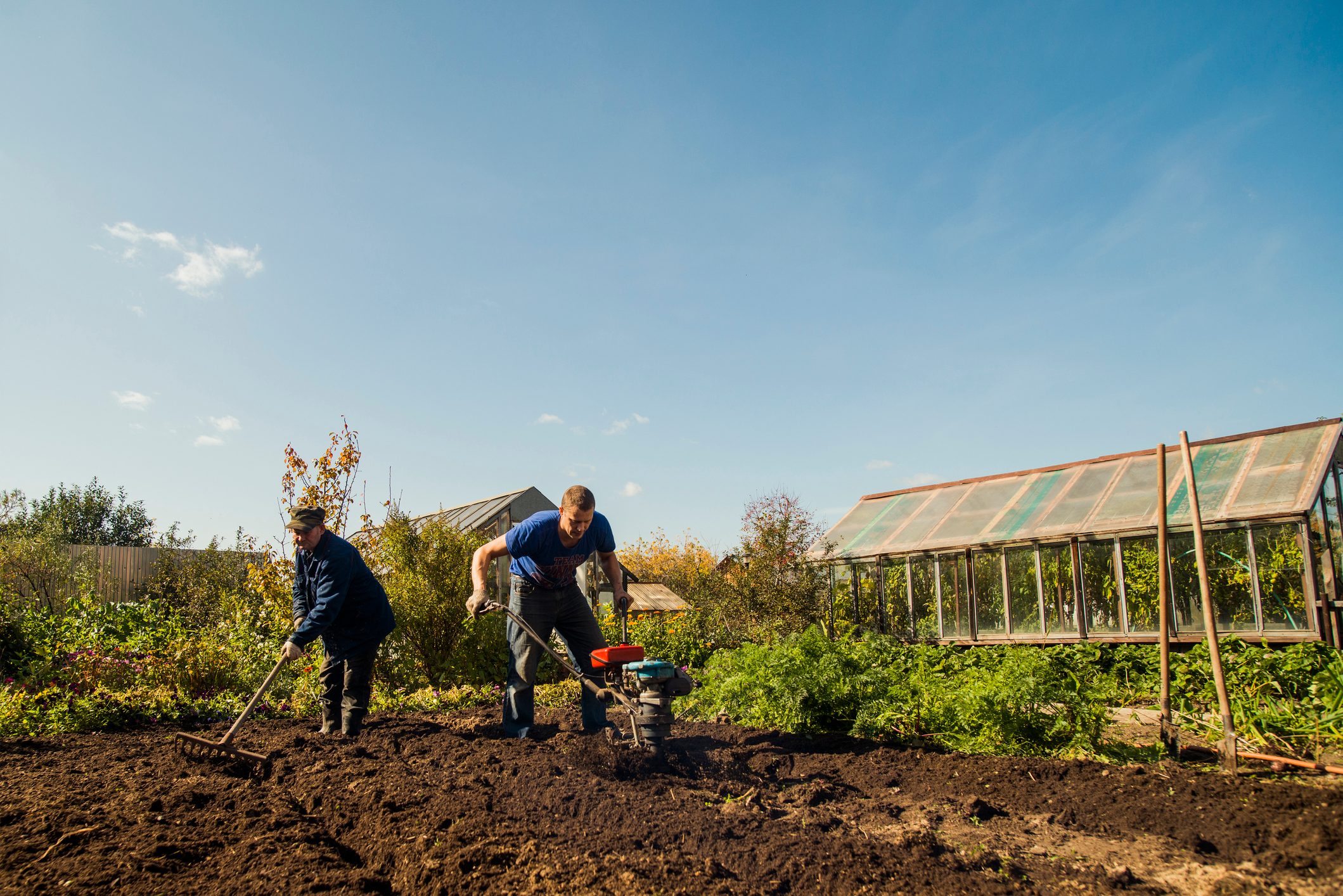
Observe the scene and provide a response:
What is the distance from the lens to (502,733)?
569 centimetres

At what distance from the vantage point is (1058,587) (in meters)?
10.2

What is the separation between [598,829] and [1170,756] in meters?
3.57

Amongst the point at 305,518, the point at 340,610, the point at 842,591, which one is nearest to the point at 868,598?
the point at 842,591

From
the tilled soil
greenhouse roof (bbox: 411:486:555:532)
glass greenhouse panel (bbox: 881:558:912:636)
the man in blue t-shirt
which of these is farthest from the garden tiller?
greenhouse roof (bbox: 411:486:555:532)

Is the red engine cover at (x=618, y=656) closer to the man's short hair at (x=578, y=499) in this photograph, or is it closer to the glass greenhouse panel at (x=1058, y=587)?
the man's short hair at (x=578, y=499)

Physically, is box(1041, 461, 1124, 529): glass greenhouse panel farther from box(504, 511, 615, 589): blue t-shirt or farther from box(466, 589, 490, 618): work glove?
box(466, 589, 490, 618): work glove

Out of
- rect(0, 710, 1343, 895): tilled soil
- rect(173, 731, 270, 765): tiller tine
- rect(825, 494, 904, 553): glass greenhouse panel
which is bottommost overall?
rect(0, 710, 1343, 895): tilled soil

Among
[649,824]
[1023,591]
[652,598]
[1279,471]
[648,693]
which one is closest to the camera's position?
[649,824]

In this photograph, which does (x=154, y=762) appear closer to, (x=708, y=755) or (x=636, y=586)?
(x=708, y=755)

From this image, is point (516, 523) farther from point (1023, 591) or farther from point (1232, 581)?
point (1232, 581)

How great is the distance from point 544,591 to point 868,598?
8202mm

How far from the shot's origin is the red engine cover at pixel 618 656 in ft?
15.7

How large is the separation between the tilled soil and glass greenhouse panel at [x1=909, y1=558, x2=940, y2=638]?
7097 millimetres

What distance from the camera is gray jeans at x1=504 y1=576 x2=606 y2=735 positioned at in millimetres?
5504
